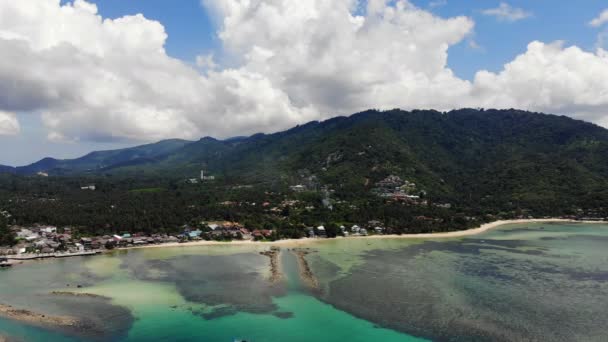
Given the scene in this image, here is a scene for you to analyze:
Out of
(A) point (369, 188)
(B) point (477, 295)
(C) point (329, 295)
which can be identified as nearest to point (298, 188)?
(A) point (369, 188)

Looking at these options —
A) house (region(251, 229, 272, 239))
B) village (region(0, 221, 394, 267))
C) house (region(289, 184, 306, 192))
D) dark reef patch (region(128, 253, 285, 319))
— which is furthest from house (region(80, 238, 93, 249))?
house (region(289, 184, 306, 192))

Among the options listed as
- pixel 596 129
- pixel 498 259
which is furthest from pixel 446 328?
pixel 596 129

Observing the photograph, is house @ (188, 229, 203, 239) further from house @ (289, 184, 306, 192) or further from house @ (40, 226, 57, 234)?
house @ (289, 184, 306, 192)

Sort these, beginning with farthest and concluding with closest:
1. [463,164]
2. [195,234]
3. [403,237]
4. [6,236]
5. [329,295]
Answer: [463,164], [403,237], [195,234], [6,236], [329,295]

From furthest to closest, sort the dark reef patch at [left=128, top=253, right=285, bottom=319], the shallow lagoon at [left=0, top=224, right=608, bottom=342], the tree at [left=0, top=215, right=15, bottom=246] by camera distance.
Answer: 1. the tree at [left=0, top=215, right=15, bottom=246]
2. the dark reef patch at [left=128, top=253, right=285, bottom=319]
3. the shallow lagoon at [left=0, top=224, right=608, bottom=342]

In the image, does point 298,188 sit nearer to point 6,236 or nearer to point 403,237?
point 403,237

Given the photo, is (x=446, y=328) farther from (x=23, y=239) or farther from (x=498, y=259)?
(x=23, y=239)
